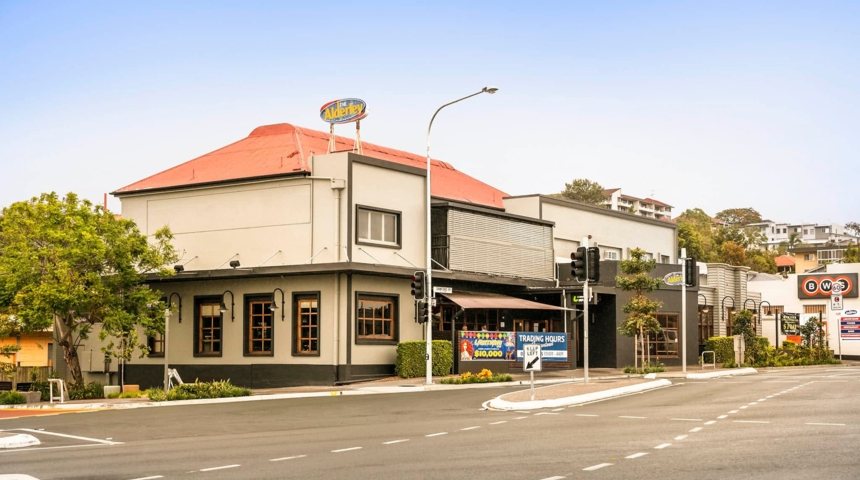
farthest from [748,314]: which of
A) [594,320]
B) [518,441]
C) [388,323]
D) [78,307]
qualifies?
[518,441]

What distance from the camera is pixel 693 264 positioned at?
1515 inches

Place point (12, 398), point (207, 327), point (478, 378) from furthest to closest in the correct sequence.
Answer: point (207, 327), point (478, 378), point (12, 398)

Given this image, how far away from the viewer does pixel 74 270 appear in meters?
33.2

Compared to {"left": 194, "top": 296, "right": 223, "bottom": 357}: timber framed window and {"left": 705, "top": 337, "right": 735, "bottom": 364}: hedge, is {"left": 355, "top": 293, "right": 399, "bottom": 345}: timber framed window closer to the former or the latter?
{"left": 194, "top": 296, "right": 223, "bottom": 357}: timber framed window

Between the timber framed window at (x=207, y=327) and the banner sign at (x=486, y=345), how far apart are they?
9025 mm

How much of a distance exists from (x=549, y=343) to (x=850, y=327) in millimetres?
29888

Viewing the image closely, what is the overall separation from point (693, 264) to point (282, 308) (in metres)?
15.4

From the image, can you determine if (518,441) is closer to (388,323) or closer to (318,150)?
(388,323)

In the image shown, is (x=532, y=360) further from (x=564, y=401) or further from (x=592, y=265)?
(x=592, y=265)

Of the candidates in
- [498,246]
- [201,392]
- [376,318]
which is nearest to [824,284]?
[498,246]

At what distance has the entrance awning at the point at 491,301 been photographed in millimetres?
38188

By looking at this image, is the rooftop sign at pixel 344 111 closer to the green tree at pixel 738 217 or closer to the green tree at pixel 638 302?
the green tree at pixel 638 302

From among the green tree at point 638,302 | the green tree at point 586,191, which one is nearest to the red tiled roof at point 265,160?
the green tree at point 638,302

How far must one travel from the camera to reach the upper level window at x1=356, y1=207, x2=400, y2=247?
36281 mm
